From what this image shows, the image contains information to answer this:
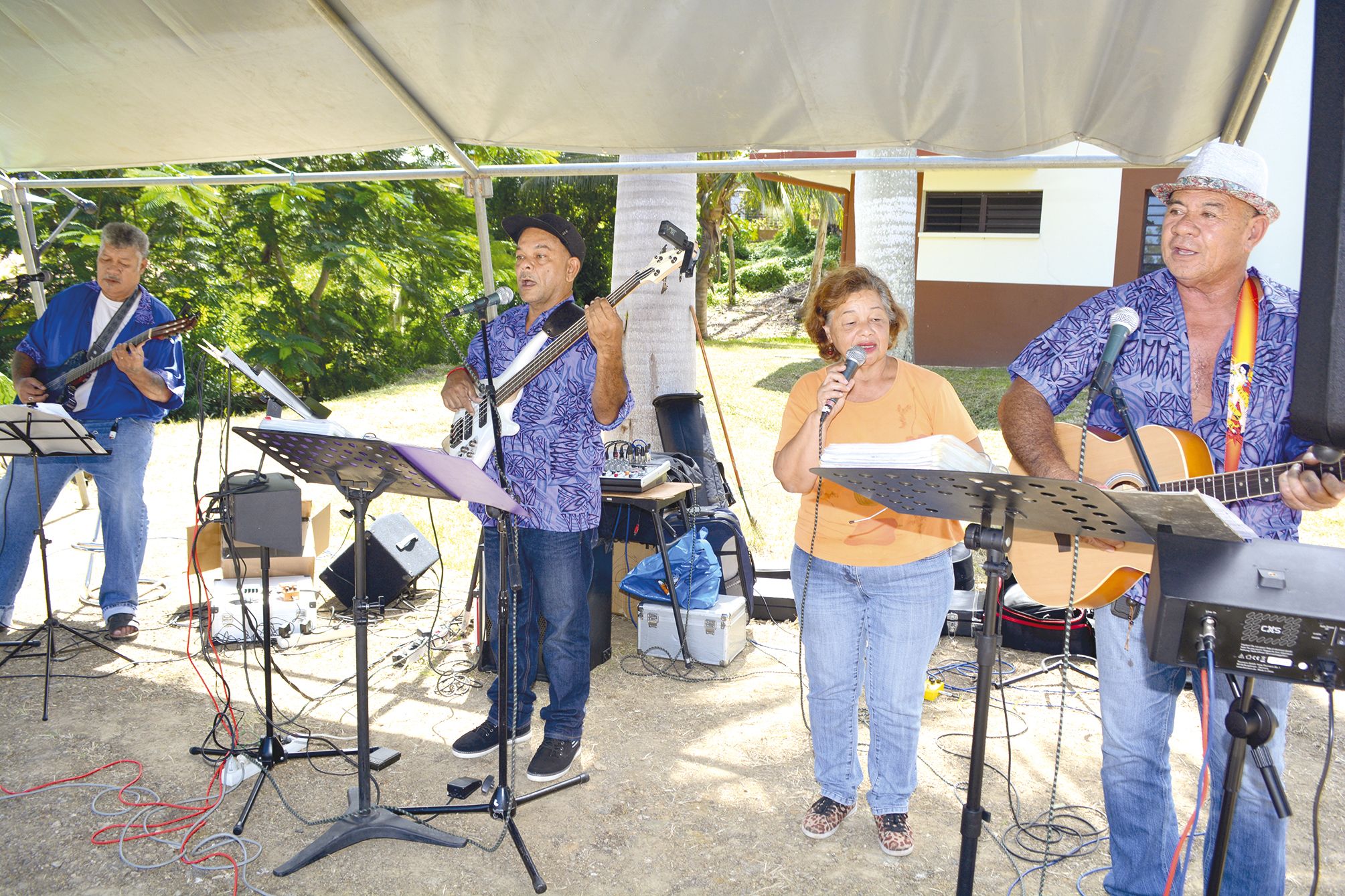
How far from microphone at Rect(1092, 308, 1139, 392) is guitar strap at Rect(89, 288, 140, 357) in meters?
4.97

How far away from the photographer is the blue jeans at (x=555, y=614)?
3795 millimetres

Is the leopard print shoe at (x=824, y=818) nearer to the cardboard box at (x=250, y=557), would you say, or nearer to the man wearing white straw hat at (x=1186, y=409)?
the man wearing white straw hat at (x=1186, y=409)

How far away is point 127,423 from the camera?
5258 millimetres

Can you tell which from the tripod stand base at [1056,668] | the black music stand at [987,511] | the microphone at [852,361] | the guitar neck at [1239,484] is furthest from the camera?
the tripod stand base at [1056,668]

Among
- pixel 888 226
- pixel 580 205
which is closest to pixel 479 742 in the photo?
pixel 888 226

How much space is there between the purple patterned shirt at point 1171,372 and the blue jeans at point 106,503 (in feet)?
15.3

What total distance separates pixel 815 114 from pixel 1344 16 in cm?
283

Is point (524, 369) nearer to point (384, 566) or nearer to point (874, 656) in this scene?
point (874, 656)

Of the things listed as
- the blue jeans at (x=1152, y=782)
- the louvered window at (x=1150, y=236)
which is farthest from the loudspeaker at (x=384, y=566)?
the louvered window at (x=1150, y=236)

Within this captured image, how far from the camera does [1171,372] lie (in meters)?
2.61

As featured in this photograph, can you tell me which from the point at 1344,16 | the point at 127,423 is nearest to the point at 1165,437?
the point at 1344,16

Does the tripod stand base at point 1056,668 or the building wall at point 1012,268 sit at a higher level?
the building wall at point 1012,268

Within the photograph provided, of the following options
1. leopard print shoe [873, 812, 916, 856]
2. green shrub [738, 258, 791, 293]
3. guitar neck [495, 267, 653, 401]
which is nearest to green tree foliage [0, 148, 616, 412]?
guitar neck [495, 267, 653, 401]

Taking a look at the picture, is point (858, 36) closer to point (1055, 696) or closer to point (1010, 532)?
point (1010, 532)
